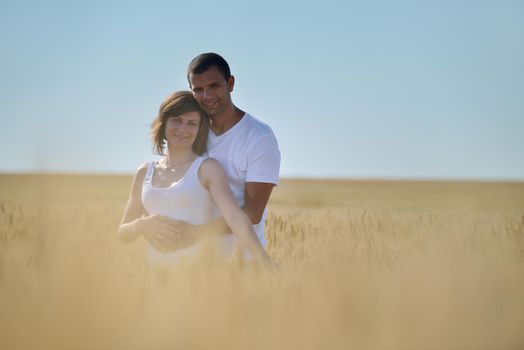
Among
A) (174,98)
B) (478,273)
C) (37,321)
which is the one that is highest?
(174,98)

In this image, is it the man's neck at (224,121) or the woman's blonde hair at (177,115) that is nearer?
the woman's blonde hair at (177,115)

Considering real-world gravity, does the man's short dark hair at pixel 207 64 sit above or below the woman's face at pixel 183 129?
above

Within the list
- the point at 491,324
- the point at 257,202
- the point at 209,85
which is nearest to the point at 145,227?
the point at 257,202

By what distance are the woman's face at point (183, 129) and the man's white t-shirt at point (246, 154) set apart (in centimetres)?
27

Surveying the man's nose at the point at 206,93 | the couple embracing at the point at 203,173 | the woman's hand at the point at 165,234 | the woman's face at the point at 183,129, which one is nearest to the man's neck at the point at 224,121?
the couple embracing at the point at 203,173

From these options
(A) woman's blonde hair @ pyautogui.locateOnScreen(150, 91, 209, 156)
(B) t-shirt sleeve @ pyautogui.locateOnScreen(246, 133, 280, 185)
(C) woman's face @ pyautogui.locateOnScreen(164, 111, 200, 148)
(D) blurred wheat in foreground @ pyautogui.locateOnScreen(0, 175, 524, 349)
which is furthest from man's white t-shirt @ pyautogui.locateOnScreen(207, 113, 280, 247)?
(D) blurred wheat in foreground @ pyautogui.locateOnScreen(0, 175, 524, 349)

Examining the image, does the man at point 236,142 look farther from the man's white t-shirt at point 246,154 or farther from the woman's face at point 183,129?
the woman's face at point 183,129

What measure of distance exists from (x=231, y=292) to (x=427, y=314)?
439 mm

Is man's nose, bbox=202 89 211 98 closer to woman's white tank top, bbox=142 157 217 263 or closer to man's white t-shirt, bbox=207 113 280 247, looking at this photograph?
man's white t-shirt, bbox=207 113 280 247

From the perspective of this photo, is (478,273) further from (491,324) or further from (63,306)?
(63,306)

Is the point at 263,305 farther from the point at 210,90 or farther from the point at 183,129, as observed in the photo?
the point at 210,90

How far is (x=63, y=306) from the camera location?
1571 mm

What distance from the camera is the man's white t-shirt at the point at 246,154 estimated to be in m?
4.02

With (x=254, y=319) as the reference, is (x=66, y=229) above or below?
above
